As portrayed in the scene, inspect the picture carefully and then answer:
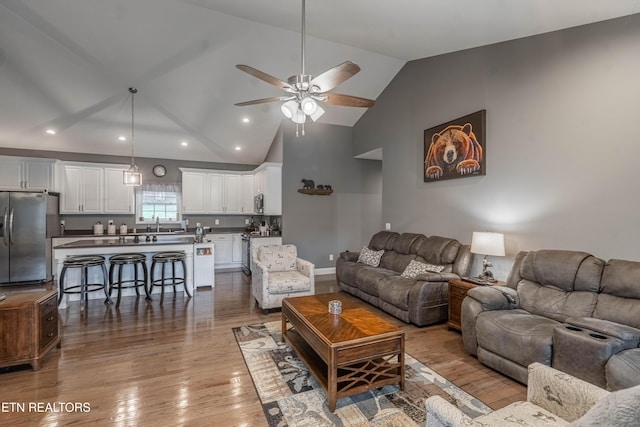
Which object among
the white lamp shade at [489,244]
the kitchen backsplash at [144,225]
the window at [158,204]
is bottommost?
the white lamp shade at [489,244]

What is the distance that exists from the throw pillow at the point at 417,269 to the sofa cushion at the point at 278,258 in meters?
1.74

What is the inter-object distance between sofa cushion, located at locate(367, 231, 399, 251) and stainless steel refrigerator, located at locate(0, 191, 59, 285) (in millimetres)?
6328

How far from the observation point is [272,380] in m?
2.50

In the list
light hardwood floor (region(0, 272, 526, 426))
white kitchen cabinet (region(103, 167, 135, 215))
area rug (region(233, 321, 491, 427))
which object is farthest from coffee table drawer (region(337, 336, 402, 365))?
white kitchen cabinet (region(103, 167, 135, 215))

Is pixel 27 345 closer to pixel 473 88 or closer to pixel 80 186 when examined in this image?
pixel 80 186

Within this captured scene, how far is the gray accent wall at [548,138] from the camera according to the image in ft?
8.88

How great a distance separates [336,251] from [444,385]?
14.7 feet

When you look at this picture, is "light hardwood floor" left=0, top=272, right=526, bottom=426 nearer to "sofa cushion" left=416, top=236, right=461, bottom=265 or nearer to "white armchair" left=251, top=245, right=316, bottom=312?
"white armchair" left=251, top=245, right=316, bottom=312

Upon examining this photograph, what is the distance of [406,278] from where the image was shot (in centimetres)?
412

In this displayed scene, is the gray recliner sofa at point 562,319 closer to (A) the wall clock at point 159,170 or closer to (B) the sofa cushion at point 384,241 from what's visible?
(B) the sofa cushion at point 384,241

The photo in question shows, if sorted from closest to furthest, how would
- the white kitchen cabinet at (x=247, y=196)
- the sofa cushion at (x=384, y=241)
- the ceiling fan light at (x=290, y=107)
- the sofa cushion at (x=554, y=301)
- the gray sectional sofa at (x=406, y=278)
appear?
1. the sofa cushion at (x=554, y=301)
2. the ceiling fan light at (x=290, y=107)
3. the gray sectional sofa at (x=406, y=278)
4. the sofa cushion at (x=384, y=241)
5. the white kitchen cabinet at (x=247, y=196)

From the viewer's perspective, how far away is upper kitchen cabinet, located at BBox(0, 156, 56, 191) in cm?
582

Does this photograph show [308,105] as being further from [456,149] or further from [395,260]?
[395,260]

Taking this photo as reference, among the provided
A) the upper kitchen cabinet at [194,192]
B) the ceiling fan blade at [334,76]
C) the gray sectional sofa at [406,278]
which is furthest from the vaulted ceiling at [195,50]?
the gray sectional sofa at [406,278]
